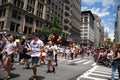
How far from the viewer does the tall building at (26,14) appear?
33494mm

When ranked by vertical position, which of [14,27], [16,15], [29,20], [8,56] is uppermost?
[16,15]

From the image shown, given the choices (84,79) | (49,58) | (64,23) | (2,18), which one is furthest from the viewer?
(64,23)

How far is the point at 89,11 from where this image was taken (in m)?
114

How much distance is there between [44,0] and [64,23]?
16.9 m

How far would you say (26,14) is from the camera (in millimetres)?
38875

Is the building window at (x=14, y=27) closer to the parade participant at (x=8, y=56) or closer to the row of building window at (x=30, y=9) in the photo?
the row of building window at (x=30, y=9)

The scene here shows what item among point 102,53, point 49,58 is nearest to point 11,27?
point 102,53

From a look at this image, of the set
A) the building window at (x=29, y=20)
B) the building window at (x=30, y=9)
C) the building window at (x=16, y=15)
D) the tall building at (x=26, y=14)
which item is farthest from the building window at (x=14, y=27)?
the building window at (x=30, y=9)

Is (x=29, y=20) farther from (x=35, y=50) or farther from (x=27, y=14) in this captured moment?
(x=35, y=50)

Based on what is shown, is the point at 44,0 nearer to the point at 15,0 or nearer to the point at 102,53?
the point at 15,0

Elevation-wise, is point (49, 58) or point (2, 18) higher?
point (2, 18)

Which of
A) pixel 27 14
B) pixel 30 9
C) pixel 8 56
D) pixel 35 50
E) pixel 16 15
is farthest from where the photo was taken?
pixel 30 9

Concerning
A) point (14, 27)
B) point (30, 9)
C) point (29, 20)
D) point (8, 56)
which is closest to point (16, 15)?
point (14, 27)

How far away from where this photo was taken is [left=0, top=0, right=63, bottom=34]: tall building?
110 feet
